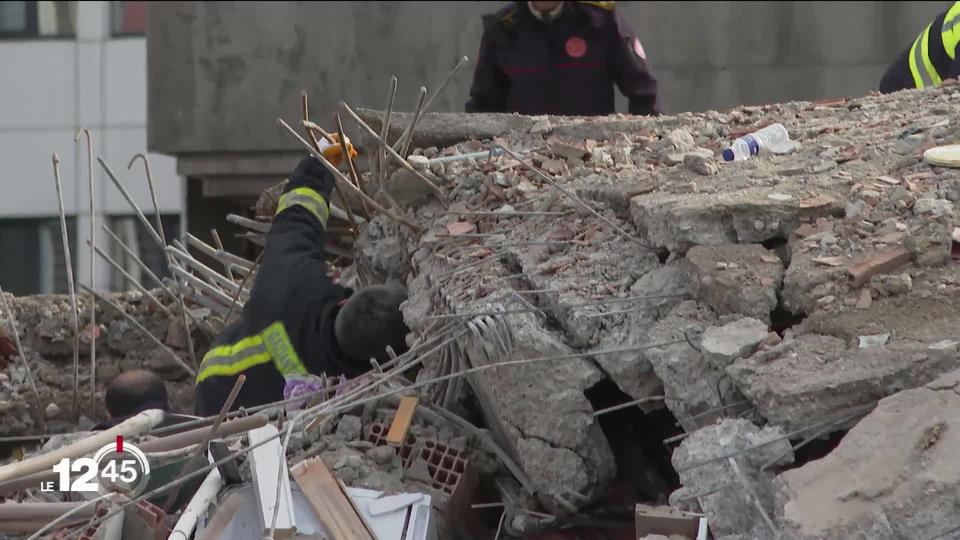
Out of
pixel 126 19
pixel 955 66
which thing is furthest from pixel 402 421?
pixel 126 19

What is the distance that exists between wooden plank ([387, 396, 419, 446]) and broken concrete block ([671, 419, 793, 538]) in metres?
0.94

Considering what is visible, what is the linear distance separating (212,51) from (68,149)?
11.3 ft

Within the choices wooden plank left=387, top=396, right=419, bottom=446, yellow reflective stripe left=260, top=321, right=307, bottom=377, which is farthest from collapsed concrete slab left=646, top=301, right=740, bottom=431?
yellow reflective stripe left=260, top=321, right=307, bottom=377

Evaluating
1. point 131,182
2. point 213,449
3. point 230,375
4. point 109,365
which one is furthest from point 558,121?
point 131,182

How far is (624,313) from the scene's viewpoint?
348cm

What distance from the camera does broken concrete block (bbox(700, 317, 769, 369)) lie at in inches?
122

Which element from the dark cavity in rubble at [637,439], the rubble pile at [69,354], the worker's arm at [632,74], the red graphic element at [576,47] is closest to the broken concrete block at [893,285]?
the dark cavity in rubble at [637,439]

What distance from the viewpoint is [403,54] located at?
9.77 m

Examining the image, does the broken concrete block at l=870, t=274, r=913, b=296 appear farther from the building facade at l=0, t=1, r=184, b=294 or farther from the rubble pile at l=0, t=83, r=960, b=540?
the building facade at l=0, t=1, r=184, b=294

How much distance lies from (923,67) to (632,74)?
1.32 m

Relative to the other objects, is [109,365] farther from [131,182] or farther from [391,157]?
[131,182]

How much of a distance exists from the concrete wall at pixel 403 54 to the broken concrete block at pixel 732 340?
6.48 meters

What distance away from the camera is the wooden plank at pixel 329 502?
130 inches

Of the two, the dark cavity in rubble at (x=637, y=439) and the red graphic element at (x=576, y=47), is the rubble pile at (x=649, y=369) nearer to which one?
the dark cavity in rubble at (x=637, y=439)
